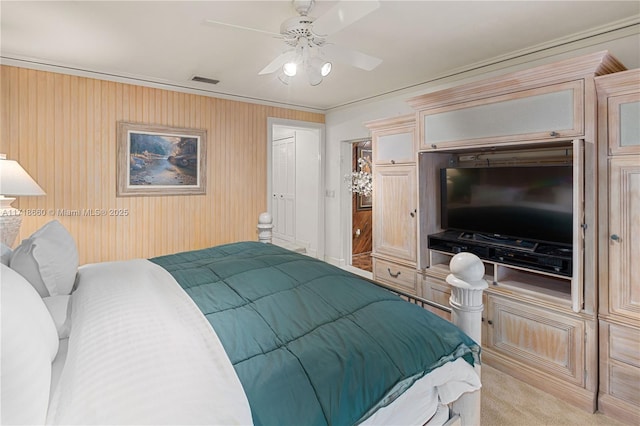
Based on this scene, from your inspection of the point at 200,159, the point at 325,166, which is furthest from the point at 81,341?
the point at 325,166

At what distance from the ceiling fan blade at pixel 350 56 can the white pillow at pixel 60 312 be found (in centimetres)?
185

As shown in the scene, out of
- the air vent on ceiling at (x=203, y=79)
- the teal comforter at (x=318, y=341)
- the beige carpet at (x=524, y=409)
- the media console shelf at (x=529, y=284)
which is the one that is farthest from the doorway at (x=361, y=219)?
the teal comforter at (x=318, y=341)

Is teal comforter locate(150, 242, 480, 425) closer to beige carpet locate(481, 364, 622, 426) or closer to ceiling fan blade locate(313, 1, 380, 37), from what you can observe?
beige carpet locate(481, 364, 622, 426)

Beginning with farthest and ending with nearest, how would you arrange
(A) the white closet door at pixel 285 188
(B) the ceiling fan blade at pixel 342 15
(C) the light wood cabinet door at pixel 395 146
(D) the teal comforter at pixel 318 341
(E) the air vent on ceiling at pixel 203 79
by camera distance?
(A) the white closet door at pixel 285 188 → (E) the air vent on ceiling at pixel 203 79 → (C) the light wood cabinet door at pixel 395 146 → (B) the ceiling fan blade at pixel 342 15 → (D) the teal comforter at pixel 318 341

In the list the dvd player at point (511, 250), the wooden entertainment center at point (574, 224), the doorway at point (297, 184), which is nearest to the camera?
the wooden entertainment center at point (574, 224)

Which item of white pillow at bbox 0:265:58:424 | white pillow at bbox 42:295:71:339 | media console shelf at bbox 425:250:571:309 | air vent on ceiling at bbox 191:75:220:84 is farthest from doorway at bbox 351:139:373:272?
white pillow at bbox 0:265:58:424

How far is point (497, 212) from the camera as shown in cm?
273

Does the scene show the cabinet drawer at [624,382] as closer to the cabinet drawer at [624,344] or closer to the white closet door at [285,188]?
the cabinet drawer at [624,344]

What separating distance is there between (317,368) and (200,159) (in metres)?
3.60

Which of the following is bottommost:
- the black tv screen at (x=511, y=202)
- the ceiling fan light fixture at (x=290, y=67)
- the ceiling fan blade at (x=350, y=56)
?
the black tv screen at (x=511, y=202)

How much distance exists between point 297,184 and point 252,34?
3.45 metres

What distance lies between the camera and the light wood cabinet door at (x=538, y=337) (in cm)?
215

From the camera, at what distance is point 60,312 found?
4.14ft

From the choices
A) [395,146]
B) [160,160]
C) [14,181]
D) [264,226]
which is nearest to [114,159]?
[160,160]
